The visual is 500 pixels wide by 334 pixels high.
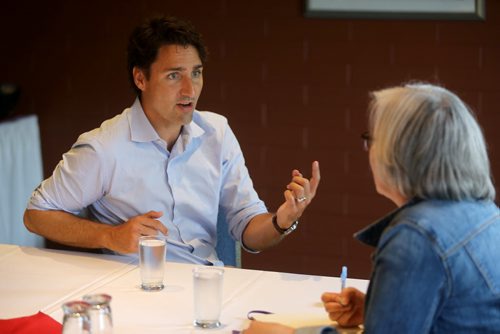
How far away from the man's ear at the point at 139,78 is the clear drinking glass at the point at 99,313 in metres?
1.41

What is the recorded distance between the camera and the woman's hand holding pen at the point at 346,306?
1.90 m

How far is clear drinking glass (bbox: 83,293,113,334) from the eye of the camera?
1.57 meters

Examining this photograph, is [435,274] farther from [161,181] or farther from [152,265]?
[161,181]

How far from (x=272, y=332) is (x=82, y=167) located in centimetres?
108

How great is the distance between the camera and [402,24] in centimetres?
395

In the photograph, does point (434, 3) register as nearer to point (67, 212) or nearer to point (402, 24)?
point (402, 24)

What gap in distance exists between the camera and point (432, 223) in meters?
1.59

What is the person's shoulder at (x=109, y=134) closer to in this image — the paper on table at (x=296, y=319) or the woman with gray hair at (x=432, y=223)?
the paper on table at (x=296, y=319)

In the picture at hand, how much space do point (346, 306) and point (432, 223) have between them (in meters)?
0.39

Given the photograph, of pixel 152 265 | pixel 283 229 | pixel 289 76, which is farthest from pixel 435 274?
pixel 289 76

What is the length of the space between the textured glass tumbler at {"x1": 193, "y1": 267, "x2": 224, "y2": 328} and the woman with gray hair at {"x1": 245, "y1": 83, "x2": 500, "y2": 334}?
363mm

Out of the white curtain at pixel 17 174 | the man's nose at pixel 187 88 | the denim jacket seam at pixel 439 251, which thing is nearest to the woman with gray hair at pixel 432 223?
the denim jacket seam at pixel 439 251

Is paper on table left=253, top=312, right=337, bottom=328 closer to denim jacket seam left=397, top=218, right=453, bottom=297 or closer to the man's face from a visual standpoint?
denim jacket seam left=397, top=218, right=453, bottom=297

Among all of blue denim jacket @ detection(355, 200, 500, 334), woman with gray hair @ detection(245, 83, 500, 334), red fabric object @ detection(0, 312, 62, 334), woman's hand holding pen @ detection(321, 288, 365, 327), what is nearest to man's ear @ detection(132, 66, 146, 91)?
red fabric object @ detection(0, 312, 62, 334)
